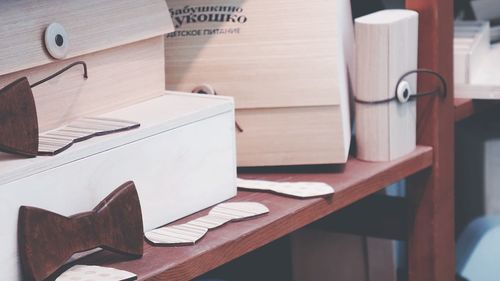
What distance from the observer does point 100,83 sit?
0.90m

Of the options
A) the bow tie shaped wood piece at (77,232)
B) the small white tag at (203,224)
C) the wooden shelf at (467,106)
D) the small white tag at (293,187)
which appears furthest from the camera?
the wooden shelf at (467,106)

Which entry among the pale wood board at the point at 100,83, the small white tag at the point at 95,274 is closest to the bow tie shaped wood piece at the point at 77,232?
the small white tag at the point at 95,274

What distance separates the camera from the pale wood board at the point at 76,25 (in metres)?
0.79

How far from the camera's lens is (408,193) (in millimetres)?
1223

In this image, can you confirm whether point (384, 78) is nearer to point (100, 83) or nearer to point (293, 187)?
point (293, 187)

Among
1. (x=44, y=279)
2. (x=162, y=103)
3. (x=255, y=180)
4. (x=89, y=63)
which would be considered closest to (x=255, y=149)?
(x=255, y=180)

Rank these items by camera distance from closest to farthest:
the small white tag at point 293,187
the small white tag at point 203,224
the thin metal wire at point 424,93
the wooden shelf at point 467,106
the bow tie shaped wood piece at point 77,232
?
the bow tie shaped wood piece at point 77,232 → the small white tag at point 203,224 → the small white tag at point 293,187 → the thin metal wire at point 424,93 → the wooden shelf at point 467,106

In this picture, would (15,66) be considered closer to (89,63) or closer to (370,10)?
(89,63)

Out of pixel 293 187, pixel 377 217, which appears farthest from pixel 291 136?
pixel 377 217

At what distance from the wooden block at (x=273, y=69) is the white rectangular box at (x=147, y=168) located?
89 mm

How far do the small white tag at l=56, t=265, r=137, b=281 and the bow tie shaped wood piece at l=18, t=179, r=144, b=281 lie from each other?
12mm

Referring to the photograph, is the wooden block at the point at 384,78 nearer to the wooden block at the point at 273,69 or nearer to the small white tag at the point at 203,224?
the wooden block at the point at 273,69

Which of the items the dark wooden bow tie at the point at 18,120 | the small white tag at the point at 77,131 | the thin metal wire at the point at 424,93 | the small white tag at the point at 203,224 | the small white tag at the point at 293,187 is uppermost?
the dark wooden bow tie at the point at 18,120

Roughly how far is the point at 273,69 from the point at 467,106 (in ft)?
1.21
